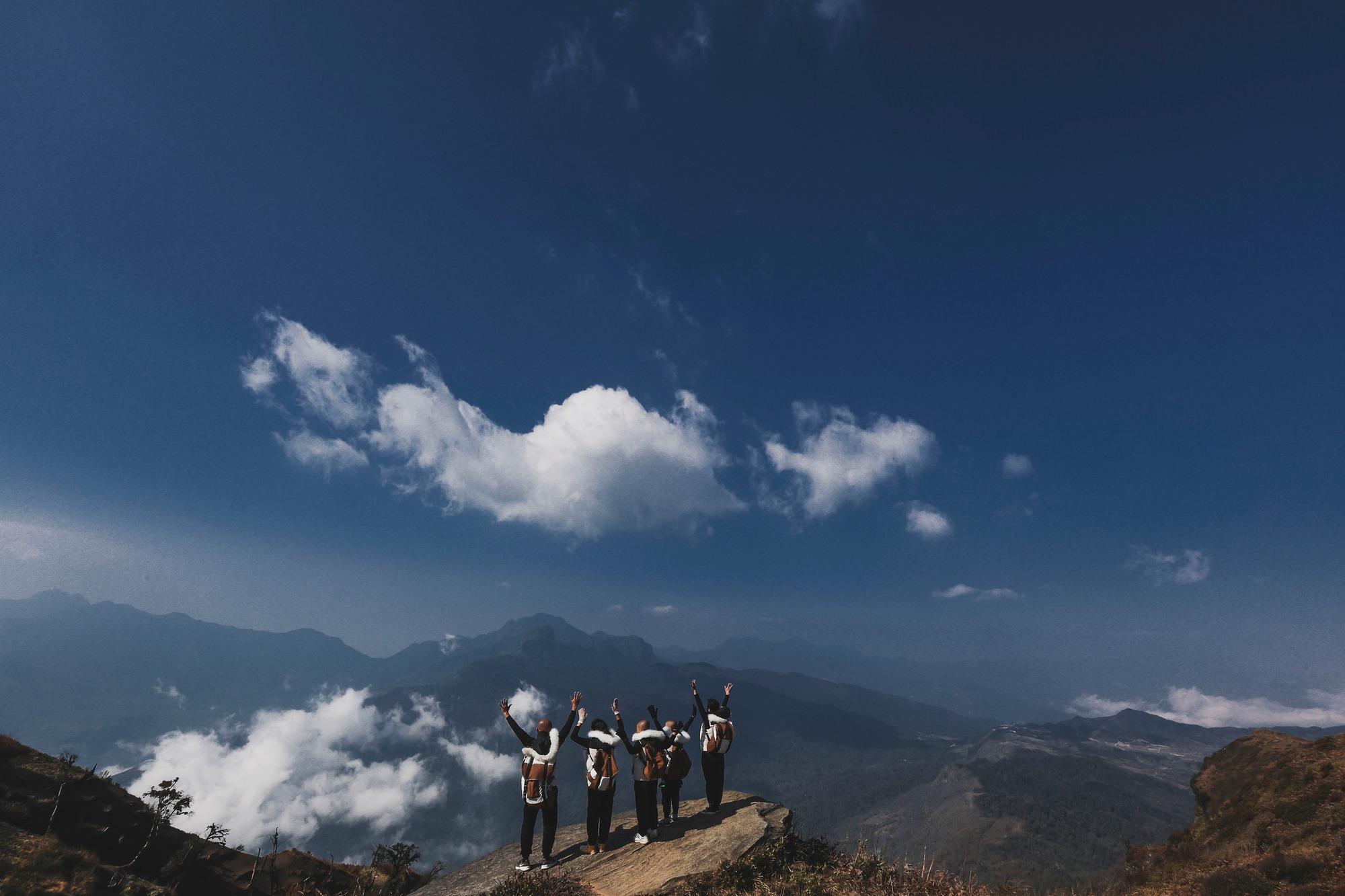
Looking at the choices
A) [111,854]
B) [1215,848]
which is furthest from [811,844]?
[111,854]

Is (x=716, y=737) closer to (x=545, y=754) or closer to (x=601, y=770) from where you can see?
(x=601, y=770)

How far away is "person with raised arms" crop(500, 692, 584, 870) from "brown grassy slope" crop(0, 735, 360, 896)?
14547 millimetres

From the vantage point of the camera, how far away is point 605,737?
620 inches

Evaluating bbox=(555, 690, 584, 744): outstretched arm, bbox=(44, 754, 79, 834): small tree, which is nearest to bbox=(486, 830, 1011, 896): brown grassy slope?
bbox=(555, 690, 584, 744): outstretched arm

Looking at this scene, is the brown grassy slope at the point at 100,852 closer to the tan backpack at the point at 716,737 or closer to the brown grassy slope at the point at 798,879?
the brown grassy slope at the point at 798,879

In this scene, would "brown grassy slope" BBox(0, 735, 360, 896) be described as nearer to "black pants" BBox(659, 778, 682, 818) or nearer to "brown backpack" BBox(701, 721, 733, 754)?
"black pants" BBox(659, 778, 682, 818)

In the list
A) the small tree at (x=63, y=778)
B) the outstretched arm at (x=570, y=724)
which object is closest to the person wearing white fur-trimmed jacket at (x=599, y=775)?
the outstretched arm at (x=570, y=724)

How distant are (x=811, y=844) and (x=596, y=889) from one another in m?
6.17

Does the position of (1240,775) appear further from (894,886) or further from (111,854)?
(111,854)

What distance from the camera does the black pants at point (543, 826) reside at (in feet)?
50.1

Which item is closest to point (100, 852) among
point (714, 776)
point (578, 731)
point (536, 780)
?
point (536, 780)

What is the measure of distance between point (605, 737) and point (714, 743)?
3.86 m

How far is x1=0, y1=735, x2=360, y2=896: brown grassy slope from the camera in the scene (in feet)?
80.7

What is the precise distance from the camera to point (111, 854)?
31.3m
